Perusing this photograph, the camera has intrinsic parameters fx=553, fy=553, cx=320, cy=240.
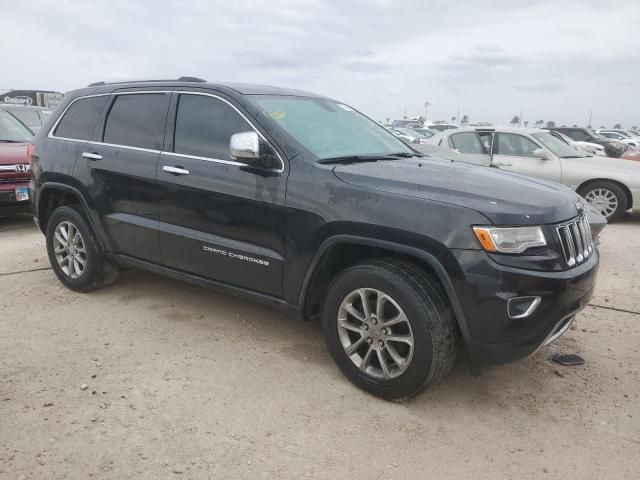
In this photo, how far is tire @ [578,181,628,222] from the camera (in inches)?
334

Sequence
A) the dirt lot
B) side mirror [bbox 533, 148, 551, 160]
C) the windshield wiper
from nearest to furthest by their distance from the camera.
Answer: the dirt lot
the windshield wiper
side mirror [bbox 533, 148, 551, 160]

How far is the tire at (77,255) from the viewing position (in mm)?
4648

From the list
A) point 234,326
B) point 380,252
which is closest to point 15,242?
point 234,326

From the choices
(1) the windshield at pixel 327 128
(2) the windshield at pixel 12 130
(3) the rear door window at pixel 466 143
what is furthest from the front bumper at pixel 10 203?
(3) the rear door window at pixel 466 143

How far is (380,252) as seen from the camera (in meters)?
3.20

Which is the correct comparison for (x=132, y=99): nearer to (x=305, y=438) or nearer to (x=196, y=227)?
(x=196, y=227)

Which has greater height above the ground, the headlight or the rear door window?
the rear door window

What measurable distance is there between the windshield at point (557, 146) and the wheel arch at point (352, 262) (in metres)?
6.74

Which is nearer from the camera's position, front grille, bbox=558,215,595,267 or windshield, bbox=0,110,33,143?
front grille, bbox=558,215,595,267

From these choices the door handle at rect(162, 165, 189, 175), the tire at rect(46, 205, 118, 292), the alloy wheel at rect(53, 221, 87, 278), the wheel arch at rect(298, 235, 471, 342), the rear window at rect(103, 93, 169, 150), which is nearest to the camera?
the wheel arch at rect(298, 235, 471, 342)

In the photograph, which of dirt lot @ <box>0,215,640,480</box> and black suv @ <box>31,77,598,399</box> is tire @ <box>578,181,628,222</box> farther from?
black suv @ <box>31,77,598,399</box>

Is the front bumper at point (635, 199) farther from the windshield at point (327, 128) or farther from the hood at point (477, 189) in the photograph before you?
the hood at point (477, 189)

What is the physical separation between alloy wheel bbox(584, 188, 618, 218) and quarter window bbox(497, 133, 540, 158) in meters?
1.10

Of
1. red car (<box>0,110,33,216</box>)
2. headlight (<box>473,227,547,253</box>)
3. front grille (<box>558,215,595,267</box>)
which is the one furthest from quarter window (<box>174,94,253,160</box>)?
red car (<box>0,110,33,216</box>)
